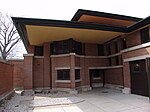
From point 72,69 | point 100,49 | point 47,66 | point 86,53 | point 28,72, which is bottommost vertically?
point 28,72

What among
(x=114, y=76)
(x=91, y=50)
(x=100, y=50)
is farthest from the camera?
(x=100, y=50)

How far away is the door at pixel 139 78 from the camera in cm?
1066

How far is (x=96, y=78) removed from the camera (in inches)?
671

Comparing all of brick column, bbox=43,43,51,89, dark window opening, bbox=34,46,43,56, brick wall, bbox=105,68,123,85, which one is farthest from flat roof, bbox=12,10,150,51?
brick wall, bbox=105,68,123,85

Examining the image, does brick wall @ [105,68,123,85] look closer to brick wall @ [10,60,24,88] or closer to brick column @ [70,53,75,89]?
brick column @ [70,53,75,89]

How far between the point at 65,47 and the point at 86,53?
272cm

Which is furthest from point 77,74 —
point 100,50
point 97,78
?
point 100,50

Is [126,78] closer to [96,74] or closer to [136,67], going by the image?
[136,67]

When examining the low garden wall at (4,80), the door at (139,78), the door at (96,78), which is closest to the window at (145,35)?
the door at (139,78)

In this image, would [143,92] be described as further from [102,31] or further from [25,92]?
[25,92]

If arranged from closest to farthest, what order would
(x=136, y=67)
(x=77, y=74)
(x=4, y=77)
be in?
1. (x=4, y=77)
2. (x=136, y=67)
3. (x=77, y=74)

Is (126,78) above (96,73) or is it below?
below

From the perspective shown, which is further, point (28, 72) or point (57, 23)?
point (28, 72)

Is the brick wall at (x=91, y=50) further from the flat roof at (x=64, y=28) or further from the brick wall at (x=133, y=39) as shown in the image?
the brick wall at (x=133, y=39)
